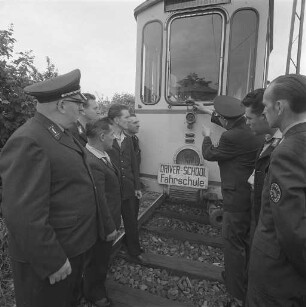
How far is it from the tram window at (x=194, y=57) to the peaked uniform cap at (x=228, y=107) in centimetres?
117

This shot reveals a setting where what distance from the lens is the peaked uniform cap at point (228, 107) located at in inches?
102

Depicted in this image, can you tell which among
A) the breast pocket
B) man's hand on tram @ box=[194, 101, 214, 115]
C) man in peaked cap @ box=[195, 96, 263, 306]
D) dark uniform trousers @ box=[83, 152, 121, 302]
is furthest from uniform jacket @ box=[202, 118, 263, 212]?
the breast pocket

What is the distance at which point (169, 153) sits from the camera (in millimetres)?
4191

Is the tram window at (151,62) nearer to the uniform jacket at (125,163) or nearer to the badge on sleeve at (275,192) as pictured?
the uniform jacket at (125,163)

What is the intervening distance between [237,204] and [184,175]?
53.9 inches

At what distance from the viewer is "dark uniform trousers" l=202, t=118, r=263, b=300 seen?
8.05ft

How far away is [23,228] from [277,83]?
1560 mm

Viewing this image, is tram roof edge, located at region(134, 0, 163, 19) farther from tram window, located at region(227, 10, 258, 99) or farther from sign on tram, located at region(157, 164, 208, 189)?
sign on tram, located at region(157, 164, 208, 189)

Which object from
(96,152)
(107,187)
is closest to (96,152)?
(96,152)

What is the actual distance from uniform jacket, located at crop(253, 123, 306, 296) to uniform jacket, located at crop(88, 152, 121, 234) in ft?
3.62

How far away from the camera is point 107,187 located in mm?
2396

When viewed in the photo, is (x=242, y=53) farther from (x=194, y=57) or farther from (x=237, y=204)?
(x=237, y=204)

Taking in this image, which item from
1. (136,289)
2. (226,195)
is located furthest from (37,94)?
(136,289)

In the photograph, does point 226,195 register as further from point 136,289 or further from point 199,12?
Answer: point 199,12
